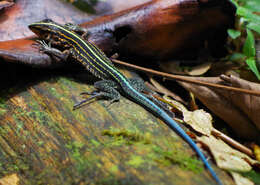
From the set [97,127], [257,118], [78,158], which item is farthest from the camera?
[257,118]

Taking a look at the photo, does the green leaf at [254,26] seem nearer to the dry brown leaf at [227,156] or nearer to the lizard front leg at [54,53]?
the dry brown leaf at [227,156]

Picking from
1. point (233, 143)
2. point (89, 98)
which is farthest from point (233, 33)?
point (89, 98)

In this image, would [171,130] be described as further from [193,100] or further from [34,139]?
[34,139]

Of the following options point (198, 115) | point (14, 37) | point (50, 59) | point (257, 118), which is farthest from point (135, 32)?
point (257, 118)

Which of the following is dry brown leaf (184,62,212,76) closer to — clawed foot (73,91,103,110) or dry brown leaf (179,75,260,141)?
dry brown leaf (179,75,260,141)

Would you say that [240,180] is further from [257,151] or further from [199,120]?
[199,120]

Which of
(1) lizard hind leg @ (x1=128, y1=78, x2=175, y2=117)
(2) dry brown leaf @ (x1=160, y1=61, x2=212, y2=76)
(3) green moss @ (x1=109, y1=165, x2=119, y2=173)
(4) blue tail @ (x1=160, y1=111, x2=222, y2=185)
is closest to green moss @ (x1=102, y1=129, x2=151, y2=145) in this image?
(3) green moss @ (x1=109, y1=165, x2=119, y2=173)

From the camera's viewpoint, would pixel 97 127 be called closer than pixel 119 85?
Yes
